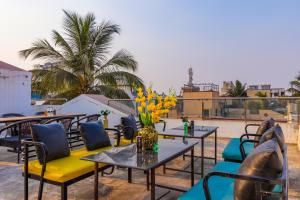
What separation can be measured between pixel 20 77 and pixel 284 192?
838 centimetres

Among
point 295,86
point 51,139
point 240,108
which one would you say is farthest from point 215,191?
point 295,86

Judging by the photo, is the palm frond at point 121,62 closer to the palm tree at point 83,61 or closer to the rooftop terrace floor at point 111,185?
the palm tree at point 83,61

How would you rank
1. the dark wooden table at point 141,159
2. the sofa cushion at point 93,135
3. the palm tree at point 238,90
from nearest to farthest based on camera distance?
the dark wooden table at point 141,159 < the sofa cushion at point 93,135 < the palm tree at point 238,90

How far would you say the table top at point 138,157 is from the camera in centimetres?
202

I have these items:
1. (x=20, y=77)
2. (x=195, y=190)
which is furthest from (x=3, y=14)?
(x=195, y=190)

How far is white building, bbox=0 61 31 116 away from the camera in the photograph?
7.38 meters

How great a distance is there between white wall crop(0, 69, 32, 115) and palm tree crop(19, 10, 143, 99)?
2098 mm

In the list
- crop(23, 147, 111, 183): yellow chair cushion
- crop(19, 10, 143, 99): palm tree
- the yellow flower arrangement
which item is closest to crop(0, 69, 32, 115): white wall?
crop(19, 10, 143, 99): palm tree

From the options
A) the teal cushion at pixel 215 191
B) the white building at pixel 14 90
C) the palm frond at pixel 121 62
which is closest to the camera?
the teal cushion at pixel 215 191

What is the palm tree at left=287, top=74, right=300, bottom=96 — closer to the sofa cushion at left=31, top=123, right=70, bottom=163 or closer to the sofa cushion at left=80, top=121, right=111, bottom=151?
the sofa cushion at left=80, top=121, right=111, bottom=151

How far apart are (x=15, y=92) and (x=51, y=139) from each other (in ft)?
20.5

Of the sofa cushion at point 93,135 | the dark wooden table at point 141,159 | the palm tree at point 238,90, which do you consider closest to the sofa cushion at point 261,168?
the dark wooden table at point 141,159

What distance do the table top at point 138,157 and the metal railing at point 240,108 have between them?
14.7ft

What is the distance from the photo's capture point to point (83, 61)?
10.3 meters
